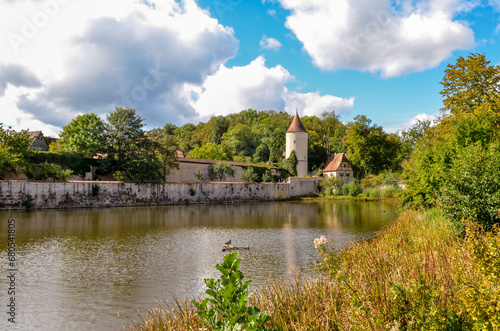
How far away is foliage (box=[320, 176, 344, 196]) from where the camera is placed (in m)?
48.1

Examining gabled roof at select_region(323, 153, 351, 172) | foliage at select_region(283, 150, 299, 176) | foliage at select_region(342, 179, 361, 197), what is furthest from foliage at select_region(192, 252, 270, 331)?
foliage at select_region(283, 150, 299, 176)

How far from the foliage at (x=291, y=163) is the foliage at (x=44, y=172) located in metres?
31.5

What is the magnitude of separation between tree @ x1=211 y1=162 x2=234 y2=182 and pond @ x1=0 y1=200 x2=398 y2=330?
91.0 feet

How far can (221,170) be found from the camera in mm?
48906

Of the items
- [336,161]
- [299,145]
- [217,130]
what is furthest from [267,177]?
[217,130]

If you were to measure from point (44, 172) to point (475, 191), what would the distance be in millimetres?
34261

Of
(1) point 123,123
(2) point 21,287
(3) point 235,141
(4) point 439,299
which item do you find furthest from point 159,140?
(4) point 439,299

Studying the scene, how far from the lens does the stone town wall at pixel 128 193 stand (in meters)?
29.6

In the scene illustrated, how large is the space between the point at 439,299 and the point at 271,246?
10.0m

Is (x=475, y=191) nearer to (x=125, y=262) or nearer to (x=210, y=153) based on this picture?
(x=125, y=262)

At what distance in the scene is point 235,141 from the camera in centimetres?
6769

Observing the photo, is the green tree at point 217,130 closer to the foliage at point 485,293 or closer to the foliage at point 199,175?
the foliage at point 199,175

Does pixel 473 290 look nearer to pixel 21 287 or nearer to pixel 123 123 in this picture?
pixel 21 287

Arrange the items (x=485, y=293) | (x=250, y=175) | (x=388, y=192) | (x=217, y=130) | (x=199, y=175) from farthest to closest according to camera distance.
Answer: (x=217, y=130) → (x=250, y=175) → (x=199, y=175) → (x=388, y=192) → (x=485, y=293)
